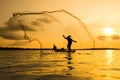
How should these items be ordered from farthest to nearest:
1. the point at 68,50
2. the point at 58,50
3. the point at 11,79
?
the point at 58,50
the point at 68,50
the point at 11,79

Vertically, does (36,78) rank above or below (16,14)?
below

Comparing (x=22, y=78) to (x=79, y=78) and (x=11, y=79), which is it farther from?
(x=79, y=78)

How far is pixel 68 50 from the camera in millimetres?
51562

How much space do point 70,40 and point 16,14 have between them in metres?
22.4

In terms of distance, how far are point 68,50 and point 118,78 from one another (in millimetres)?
39110

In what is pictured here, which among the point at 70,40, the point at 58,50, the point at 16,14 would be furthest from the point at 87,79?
the point at 58,50

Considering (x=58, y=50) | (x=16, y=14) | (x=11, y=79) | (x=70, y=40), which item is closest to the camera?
(x=11, y=79)

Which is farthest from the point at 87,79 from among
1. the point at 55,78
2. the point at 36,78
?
the point at 36,78

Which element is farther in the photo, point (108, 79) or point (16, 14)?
point (16, 14)

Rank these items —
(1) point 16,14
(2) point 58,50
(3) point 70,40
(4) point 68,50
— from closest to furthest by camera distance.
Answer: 1. (1) point 16,14
2. (3) point 70,40
3. (4) point 68,50
4. (2) point 58,50

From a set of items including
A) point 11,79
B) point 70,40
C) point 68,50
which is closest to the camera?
point 11,79

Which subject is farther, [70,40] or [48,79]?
[70,40]

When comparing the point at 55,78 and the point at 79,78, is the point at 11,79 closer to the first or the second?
the point at 55,78

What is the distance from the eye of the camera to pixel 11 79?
1175 centimetres
